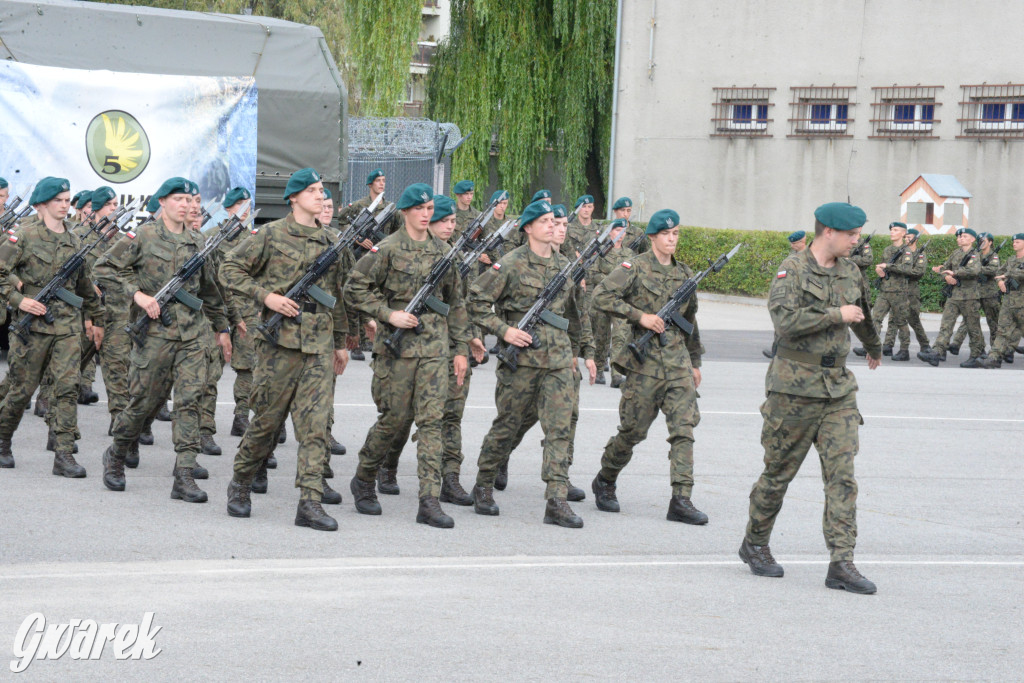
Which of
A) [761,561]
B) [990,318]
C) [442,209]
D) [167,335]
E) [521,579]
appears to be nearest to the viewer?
[521,579]

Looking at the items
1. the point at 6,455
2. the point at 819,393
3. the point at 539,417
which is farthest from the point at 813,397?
the point at 6,455

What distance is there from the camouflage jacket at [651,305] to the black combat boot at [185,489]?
2837 mm

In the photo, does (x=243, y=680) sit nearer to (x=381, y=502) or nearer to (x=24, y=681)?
(x=24, y=681)

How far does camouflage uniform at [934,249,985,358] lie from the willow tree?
12.4m

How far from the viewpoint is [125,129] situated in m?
15.6

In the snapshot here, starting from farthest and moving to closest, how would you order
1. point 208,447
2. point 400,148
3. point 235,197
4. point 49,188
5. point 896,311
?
point 400,148 → point 896,311 → point 235,197 → point 208,447 → point 49,188

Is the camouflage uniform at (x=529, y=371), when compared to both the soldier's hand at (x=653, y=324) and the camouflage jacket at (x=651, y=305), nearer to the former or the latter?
the camouflage jacket at (x=651, y=305)

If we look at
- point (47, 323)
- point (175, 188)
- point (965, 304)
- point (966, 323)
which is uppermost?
point (175, 188)

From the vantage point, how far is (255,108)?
16.1 metres

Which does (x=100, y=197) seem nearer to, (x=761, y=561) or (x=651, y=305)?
(x=651, y=305)

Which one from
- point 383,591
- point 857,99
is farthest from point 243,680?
point 857,99

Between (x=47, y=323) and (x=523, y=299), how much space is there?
3.41m

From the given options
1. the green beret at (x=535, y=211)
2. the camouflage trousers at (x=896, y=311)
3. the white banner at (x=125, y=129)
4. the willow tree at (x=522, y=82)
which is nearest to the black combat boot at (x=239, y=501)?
the green beret at (x=535, y=211)

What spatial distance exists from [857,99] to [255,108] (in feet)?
55.3
